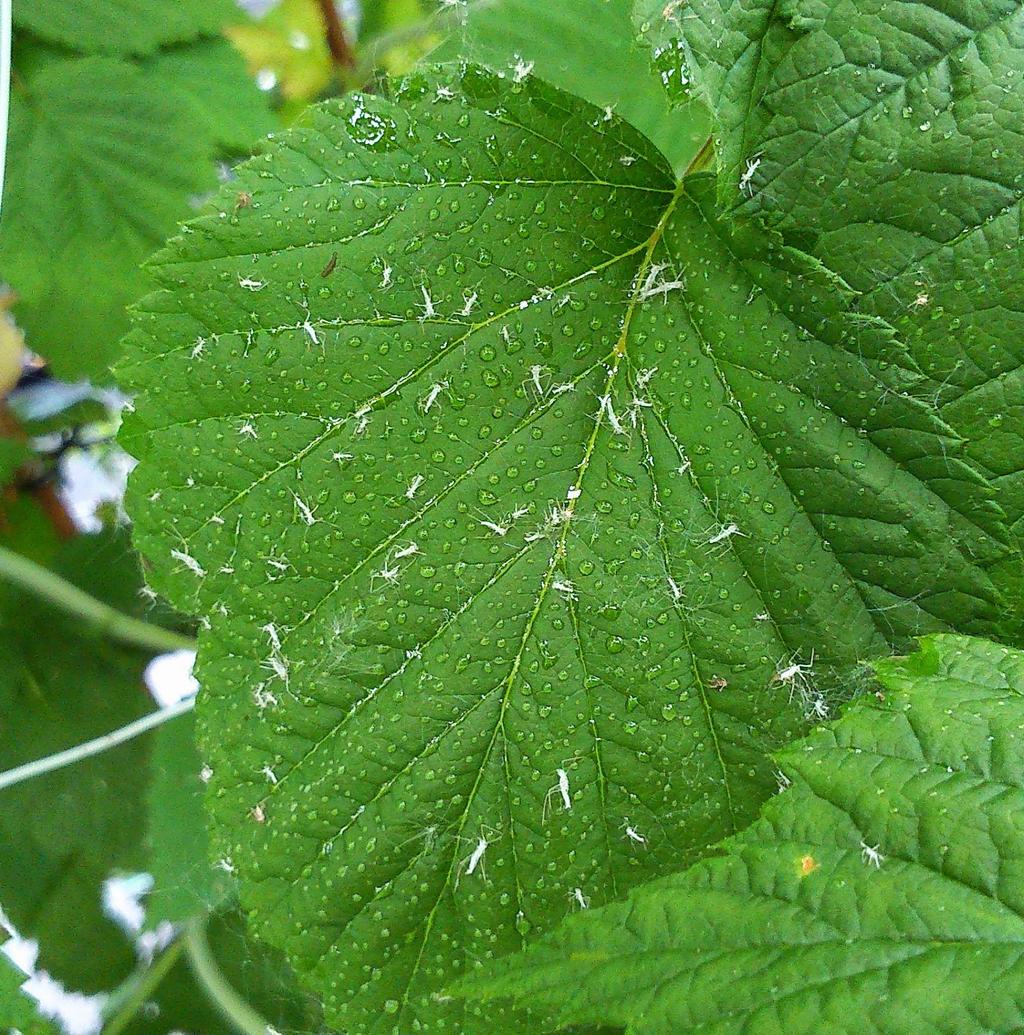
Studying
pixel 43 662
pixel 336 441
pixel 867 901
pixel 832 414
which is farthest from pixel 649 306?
pixel 43 662

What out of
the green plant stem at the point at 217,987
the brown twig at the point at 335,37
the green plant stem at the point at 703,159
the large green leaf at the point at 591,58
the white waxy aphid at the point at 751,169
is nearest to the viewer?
the white waxy aphid at the point at 751,169

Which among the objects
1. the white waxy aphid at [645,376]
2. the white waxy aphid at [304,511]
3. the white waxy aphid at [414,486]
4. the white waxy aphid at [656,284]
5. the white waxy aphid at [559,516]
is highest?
the white waxy aphid at [656,284]

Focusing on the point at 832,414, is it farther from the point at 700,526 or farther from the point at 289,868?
the point at 289,868

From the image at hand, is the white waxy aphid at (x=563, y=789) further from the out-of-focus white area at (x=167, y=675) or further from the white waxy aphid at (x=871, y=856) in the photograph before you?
the out-of-focus white area at (x=167, y=675)

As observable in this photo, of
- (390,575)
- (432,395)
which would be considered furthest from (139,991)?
(432,395)

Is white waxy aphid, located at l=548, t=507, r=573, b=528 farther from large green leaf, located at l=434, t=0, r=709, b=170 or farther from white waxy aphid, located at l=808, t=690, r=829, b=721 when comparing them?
large green leaf, located at l=434, t=0, r=709, b=170

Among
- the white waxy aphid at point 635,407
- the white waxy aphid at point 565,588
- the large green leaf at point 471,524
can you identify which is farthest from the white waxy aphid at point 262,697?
the white waxy aphid at point 635,407
